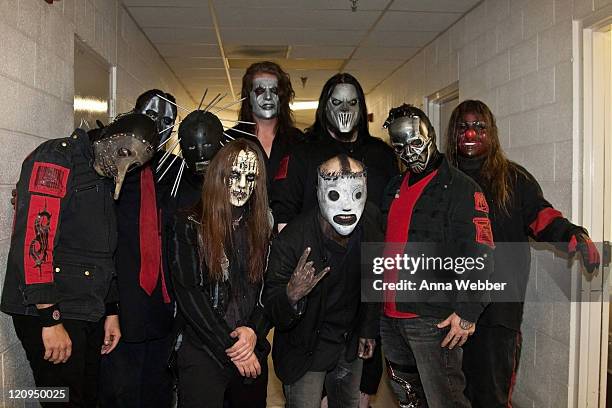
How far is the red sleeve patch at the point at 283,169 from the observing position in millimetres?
2629

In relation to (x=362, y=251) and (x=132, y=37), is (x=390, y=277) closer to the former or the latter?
(x=362, y=251)

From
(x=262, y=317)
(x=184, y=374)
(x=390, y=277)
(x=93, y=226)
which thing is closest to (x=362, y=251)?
(x=390, y=277)

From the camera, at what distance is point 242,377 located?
2119 millimetres

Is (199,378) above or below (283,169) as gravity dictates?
below

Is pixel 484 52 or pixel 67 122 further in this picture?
pixel 484 52

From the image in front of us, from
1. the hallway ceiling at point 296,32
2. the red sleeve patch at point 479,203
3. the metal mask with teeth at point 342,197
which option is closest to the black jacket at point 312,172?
the metal mask with teeth at point 342,197

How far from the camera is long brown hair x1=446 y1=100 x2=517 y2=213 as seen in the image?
2562 mm

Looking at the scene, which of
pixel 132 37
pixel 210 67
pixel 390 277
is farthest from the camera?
pixel 210 67

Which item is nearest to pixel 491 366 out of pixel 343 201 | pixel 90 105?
pixel 343 201

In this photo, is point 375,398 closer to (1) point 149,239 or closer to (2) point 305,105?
(1) point 149,239

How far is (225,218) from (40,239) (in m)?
0.61

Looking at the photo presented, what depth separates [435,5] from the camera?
4.25 m

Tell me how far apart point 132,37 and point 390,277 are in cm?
337

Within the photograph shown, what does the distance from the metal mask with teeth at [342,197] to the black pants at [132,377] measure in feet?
2.95
